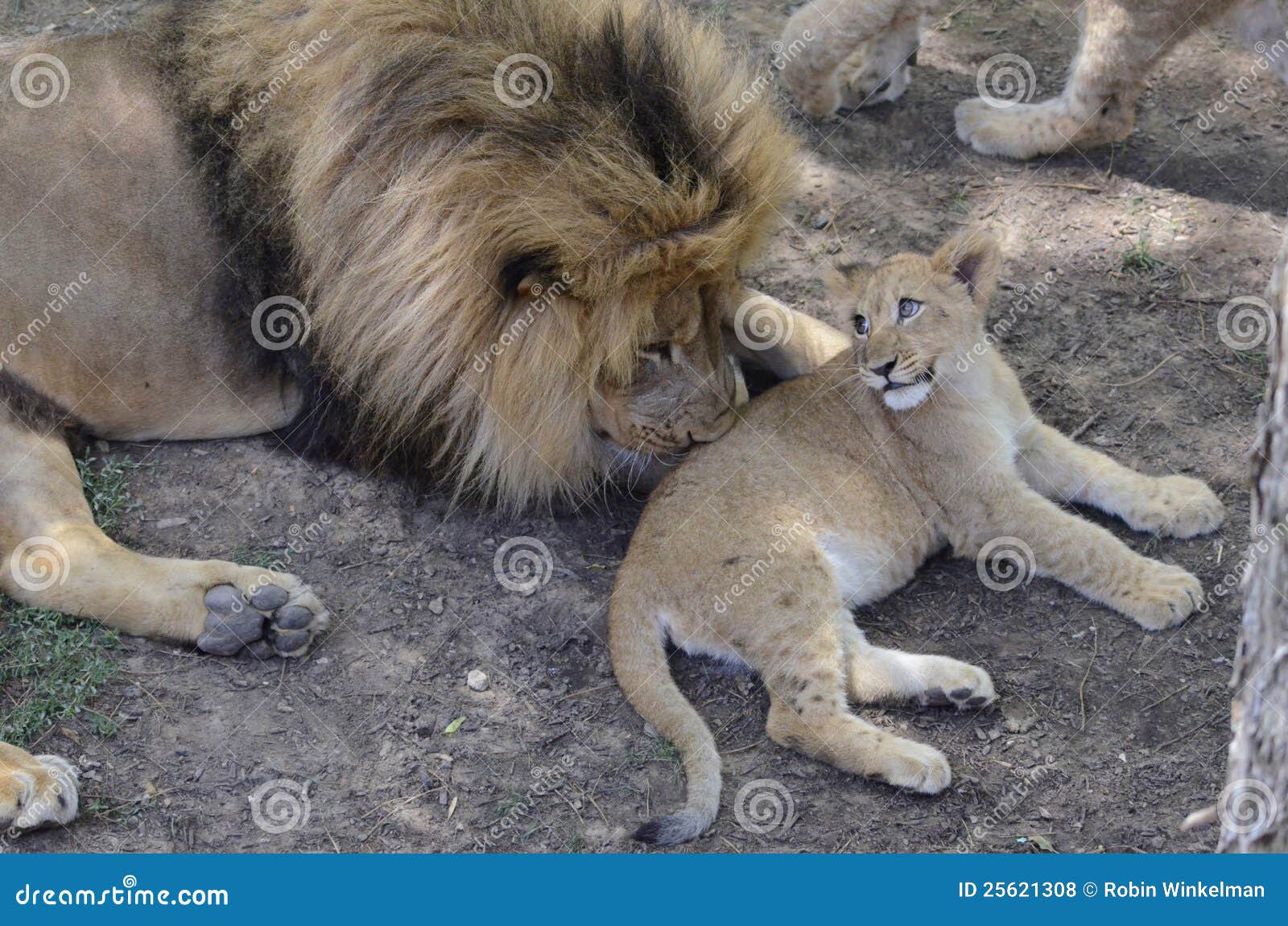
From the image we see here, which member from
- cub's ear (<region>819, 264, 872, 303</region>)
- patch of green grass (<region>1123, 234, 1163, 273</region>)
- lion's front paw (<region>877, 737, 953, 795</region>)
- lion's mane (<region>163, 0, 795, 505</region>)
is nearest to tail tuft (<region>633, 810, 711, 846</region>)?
lion's front paw (<region>877, 737, 953, 795</region>)

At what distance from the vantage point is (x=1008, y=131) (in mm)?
5953

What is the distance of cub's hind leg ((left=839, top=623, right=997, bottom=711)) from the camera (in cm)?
391

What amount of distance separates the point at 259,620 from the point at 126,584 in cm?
45

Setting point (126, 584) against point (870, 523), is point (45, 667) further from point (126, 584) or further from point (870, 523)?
point (870, 523)

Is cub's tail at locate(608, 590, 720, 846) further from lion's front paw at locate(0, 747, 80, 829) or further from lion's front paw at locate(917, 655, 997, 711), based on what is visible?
lion's front paw at locate(0, 747, 80, 829)

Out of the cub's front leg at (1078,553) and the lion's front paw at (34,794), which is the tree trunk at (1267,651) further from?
the lion's front paw at (34,794)

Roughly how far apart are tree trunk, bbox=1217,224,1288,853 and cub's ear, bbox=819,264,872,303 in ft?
5.88

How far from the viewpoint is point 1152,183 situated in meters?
5.85

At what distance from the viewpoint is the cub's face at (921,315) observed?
418 centimetres

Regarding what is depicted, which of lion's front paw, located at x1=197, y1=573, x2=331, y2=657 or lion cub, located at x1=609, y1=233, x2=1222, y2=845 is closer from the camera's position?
lion cub, located at x1=609, y1=233, x2=1222, y2=845

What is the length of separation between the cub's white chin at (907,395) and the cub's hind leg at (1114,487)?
55 centimetres

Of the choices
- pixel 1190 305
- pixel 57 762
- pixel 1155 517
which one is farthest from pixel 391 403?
pixel 1190 305

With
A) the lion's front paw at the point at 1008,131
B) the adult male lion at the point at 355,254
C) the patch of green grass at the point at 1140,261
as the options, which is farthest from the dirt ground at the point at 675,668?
the lion's front paw at the point at 1008,131

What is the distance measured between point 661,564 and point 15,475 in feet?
6.79
